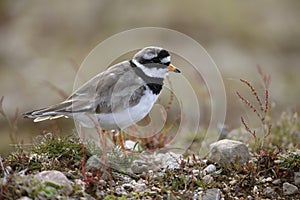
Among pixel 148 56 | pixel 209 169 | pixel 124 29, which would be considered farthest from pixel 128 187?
pixel 124 29

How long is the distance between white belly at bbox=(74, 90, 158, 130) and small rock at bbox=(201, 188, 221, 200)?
1.22 metres

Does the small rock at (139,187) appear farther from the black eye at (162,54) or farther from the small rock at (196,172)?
the black eye at (162,54)

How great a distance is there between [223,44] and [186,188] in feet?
41.5

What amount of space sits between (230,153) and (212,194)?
27.9 inches

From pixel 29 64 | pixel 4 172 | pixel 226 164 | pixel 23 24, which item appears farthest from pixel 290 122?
pixel 23 24

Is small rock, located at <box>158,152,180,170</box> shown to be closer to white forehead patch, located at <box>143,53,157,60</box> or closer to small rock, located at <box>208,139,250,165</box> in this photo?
small rock, located at <box>208,139,250,165</box>

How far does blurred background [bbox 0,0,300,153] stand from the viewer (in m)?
16.0

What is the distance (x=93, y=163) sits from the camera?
5.20m

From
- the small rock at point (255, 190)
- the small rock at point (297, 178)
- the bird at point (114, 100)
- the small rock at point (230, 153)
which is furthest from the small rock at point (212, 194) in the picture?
the bird at point (114, 100)

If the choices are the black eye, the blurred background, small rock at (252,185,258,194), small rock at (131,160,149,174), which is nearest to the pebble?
small rock at (131,160,149,174)

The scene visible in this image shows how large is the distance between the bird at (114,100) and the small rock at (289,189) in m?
1.70

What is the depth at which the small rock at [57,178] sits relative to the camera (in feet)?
15.3

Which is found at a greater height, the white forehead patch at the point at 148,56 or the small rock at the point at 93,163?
the white forehead patch at the point at 148,56

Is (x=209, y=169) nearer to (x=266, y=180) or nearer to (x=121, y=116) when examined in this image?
(x=266, y=180)
